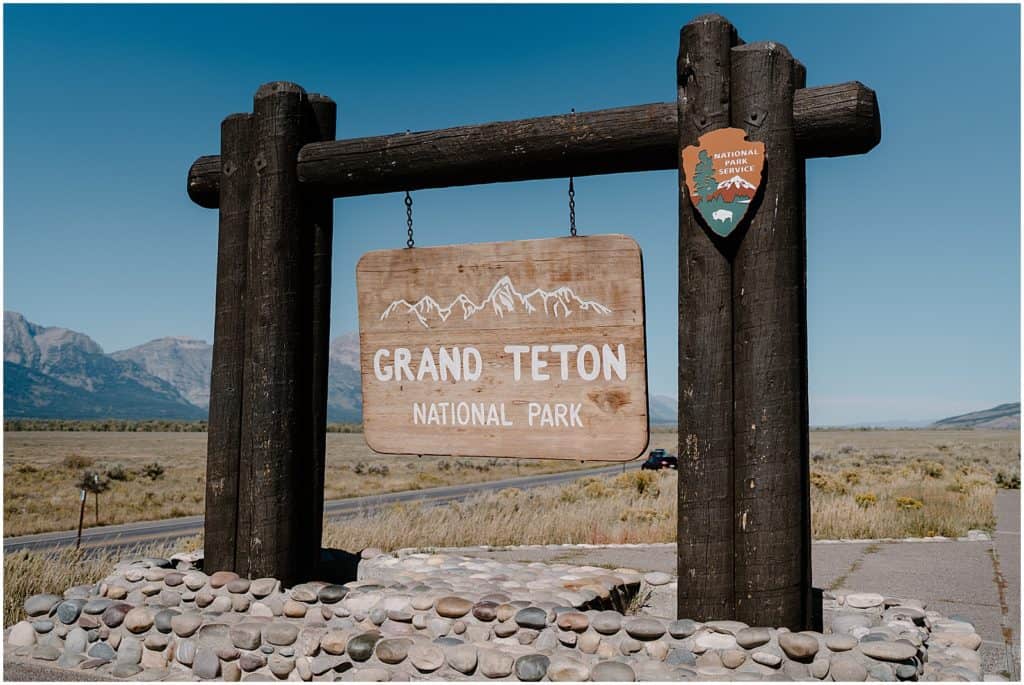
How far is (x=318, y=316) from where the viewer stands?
6.15 metres

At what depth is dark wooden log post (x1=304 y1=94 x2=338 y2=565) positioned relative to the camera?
6.11m

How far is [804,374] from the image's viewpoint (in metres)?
4.83

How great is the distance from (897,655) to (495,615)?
2.14 meters

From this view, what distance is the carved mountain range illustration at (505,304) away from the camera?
215 inches

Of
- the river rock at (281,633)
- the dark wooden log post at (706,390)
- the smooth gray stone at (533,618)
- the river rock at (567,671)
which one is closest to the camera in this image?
the river rock at (567,671)

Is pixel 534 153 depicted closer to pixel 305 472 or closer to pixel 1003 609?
pixel 305 472

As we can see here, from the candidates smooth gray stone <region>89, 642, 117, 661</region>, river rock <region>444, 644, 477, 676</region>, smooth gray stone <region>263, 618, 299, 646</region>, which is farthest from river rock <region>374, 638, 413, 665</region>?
smooth gray stone <region>89, 642, 117, 661</region>

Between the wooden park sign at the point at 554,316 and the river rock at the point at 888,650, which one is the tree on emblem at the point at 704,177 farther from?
the river rock at the point at 888,650

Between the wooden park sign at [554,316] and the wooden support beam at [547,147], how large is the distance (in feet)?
0.04

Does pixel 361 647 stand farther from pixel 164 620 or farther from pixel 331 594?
pixel 164 620

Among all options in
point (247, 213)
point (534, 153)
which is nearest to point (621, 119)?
point (534, 153)

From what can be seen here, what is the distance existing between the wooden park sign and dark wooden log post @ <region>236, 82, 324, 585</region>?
0.05 ft

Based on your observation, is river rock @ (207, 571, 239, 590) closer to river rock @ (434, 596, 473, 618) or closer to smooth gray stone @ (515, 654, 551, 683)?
river rock @ (434, 596, 473, 618)

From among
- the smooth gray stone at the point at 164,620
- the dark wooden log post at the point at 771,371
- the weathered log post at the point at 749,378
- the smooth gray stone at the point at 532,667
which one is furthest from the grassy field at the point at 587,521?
the dark wooden log post at the point at 771,371
